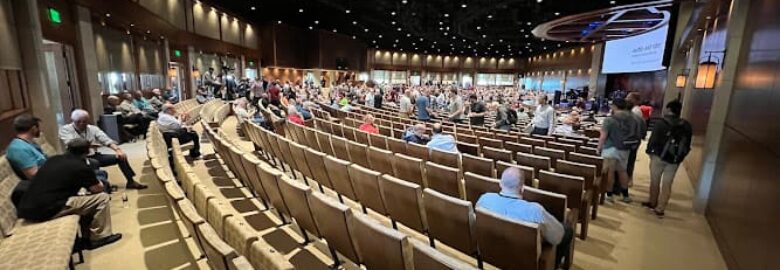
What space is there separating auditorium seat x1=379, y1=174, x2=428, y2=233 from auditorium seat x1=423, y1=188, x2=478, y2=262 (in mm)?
90

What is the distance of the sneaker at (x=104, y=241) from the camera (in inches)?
124

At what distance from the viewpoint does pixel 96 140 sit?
15.6ft

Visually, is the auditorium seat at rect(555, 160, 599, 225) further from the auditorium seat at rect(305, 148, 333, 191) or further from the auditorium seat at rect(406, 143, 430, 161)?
the auditorium seat at rect(305, 148, 333, 191)

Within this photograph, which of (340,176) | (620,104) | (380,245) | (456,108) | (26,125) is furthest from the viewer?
(456,108)

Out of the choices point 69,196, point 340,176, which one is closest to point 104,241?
point 69,196

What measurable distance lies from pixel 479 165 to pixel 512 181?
1.67 metres

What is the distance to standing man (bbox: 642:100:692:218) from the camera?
4176 mm

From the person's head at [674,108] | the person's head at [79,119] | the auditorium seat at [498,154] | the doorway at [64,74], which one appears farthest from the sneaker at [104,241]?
the person's head at [674,108]

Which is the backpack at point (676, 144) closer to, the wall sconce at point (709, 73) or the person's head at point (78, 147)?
the wall sconce at point (709, 73)

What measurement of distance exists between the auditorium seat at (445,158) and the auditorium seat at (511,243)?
74.8 inches

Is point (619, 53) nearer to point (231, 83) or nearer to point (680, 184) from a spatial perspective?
point (680, 184)

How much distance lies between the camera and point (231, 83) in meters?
15.7

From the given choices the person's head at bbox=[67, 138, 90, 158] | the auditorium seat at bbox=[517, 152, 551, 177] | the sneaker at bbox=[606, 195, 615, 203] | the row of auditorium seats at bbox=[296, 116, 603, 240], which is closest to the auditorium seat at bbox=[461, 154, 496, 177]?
the row of auditorium seats at bbox=[296, 116, 603, 240]

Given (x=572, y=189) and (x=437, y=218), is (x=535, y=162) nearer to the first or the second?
(x=572, y=189)
